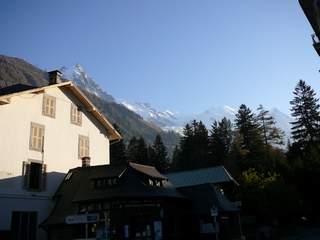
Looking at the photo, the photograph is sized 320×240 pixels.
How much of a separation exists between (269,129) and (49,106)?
5645 cm

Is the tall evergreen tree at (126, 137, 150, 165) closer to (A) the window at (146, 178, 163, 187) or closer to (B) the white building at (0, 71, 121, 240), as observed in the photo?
(B) the white building at (0, 71, 121, 240)

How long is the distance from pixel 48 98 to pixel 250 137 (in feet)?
154

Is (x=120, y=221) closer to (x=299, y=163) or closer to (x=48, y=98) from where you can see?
(x=48, y=98)

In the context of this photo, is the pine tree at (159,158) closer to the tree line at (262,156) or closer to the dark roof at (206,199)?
the tree line at (262,156)

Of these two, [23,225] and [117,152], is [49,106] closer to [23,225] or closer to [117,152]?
[23,225]

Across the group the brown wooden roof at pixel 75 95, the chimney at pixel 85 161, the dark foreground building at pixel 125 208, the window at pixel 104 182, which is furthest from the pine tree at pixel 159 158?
the window at pixel 104 182

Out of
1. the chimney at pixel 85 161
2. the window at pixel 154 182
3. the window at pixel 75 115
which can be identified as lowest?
the window at pixel 154 182

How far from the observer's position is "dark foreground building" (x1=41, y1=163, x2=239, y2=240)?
26.4 meters

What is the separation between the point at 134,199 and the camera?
26.7 m

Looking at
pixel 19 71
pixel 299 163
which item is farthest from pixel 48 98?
pixel 19 71

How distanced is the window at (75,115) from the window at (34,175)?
505cm

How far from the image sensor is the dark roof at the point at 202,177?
44.5 meters

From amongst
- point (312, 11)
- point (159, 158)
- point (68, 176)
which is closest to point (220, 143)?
point (159, 158)

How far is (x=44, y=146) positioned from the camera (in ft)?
99.1
